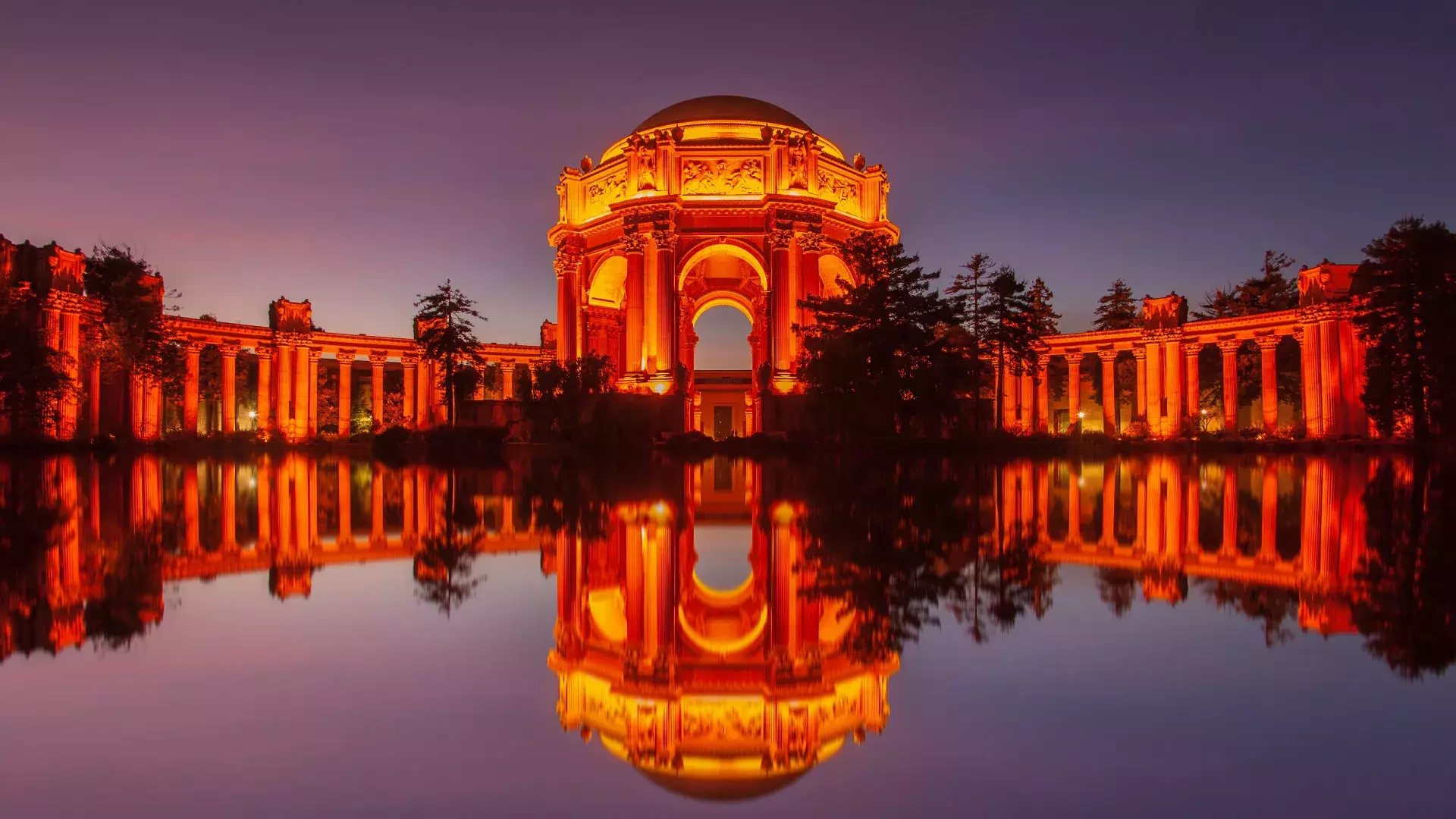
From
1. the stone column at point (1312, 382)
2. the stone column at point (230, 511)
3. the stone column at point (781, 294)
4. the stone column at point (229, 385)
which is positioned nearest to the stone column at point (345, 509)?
the stone column at point (230, 511)

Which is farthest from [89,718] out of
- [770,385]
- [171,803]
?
[770,385]

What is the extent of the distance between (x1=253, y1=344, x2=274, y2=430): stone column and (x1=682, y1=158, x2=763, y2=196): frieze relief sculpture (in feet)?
89.8

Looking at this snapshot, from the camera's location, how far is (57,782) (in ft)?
7.23

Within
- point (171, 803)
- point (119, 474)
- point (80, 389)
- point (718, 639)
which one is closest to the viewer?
point (171, 803)

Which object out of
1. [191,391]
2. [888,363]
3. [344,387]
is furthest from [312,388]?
[888,363]

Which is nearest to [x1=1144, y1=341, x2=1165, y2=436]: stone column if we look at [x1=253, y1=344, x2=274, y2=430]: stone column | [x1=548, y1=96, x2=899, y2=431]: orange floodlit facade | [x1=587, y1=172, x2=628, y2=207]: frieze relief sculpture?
[x1=548, y1=96, x2=899, y2=431]: orange floodlit facade

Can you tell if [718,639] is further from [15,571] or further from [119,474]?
[119,474]

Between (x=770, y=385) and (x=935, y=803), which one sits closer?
(x=935, y=803)

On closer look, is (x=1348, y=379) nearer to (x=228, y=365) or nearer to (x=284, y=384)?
(x=284, y=384)

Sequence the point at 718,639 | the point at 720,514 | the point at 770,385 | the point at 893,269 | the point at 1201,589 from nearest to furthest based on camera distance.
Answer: the point at 718,639
the point at 1201,589
the point at 720,514
the point at 893,269
the point at 770,385

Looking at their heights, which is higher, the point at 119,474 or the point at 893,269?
the point at 893,269

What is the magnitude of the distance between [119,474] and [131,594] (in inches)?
537

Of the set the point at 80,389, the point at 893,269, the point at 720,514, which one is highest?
the point at 893,269

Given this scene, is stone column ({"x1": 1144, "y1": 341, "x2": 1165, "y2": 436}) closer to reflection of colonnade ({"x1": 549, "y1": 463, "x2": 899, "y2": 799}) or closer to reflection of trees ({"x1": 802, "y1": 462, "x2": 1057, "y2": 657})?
reflection of trees ({"x1": 802, "y1": 462, "x2": 1057, "y2": 657})
